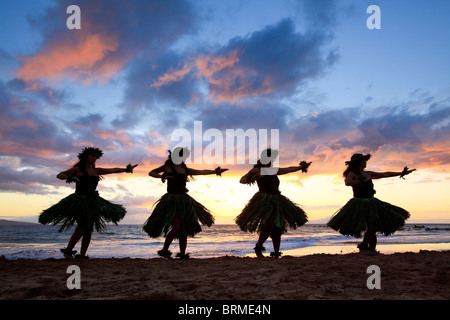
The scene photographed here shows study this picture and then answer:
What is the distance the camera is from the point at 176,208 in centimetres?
535

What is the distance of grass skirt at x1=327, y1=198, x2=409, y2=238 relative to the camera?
5531mm

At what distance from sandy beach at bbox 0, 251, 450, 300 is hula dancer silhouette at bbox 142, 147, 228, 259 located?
54.2 inches

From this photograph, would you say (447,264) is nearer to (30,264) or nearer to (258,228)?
(258,228)

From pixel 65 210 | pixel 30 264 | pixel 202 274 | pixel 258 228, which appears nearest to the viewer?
pixel 202 274

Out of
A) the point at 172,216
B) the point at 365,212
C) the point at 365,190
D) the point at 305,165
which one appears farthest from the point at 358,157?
the point at 172,216

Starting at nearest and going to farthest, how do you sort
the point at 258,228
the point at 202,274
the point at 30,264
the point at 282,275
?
the point at 282,275
the point at 202,274
the point at 30,264
the point at 258,228

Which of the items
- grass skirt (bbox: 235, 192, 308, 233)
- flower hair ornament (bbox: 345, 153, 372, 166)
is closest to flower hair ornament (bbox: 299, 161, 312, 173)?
grass skirt (bbox: 235, 192, 308, 233)

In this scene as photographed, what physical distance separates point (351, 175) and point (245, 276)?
3.35m

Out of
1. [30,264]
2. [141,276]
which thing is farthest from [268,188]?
[30,264]

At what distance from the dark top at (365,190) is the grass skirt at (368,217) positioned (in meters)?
0.08

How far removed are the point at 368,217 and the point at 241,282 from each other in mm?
3403

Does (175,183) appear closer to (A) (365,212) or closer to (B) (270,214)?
(B) (270,214)

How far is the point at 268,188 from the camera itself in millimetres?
5691

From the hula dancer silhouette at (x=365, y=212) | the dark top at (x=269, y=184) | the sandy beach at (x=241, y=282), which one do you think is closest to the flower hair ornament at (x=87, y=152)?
the sandy beach at (x=241, y=282)
